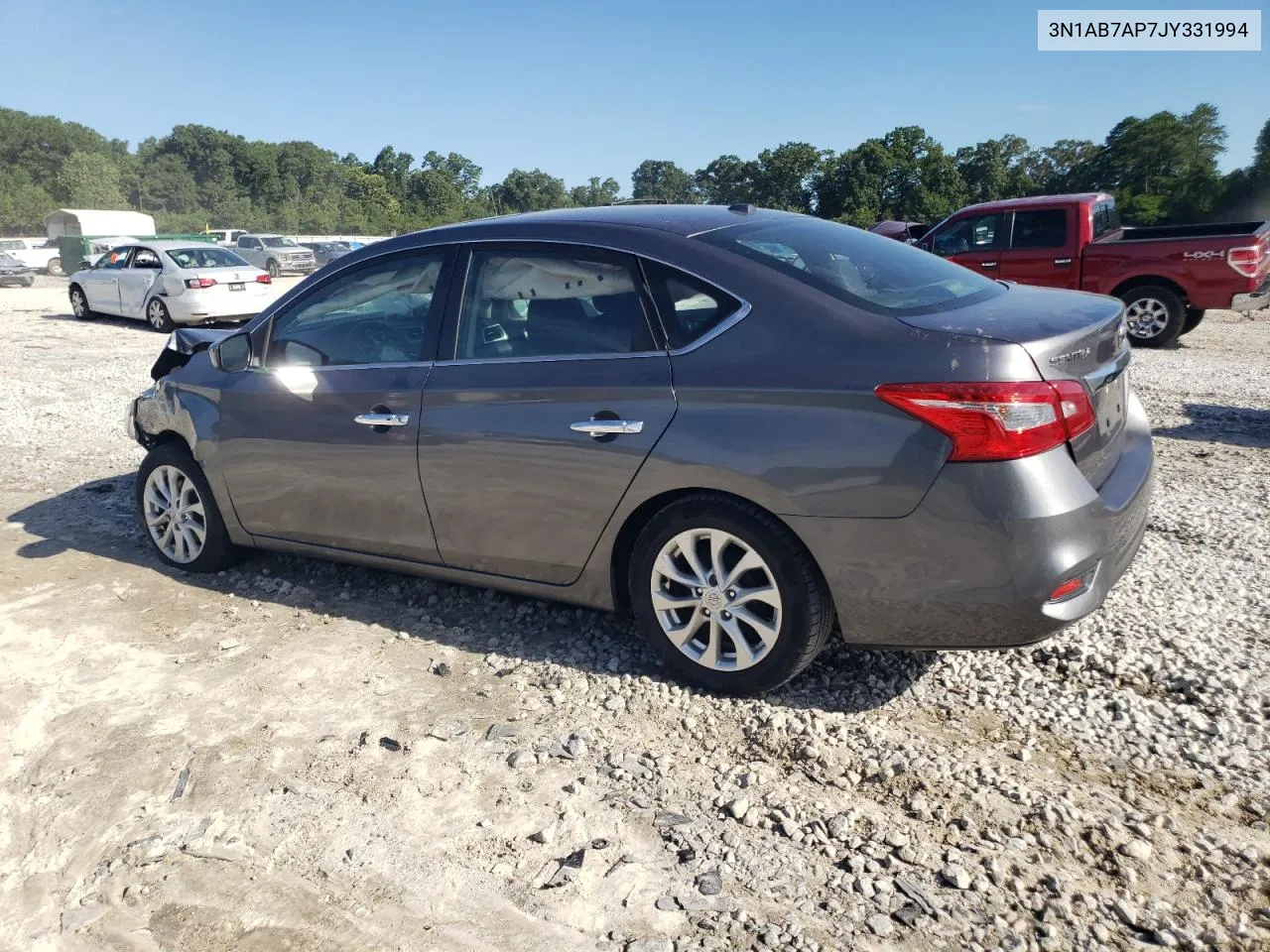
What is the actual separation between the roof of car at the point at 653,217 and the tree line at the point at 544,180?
3.68 ft

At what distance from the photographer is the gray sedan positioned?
3102 mm

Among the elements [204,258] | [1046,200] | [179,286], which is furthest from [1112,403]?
[204,258]

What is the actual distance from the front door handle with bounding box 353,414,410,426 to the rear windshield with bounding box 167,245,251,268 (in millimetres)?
14454

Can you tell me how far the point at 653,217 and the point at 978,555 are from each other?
188cm

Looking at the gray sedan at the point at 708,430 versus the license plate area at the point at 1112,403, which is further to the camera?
the license plate area at the point at 1112,403

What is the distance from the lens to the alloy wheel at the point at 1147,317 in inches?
488

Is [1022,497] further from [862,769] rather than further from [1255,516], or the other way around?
[1255,516]

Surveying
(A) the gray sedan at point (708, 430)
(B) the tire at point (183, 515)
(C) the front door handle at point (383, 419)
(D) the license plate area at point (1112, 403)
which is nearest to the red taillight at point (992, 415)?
(A) the gray sedan at point (708, 430)

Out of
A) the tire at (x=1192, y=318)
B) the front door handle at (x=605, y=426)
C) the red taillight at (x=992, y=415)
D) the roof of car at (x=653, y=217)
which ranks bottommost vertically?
the tire at (x=1192, y=318)

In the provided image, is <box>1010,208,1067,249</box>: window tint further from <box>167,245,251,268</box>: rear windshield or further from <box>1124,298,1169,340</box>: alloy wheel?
<box>167,245,251,268</box>: rear windshield

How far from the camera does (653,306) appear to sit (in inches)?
144

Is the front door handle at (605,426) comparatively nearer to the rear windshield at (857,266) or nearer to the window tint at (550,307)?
the window tint at (550,307)

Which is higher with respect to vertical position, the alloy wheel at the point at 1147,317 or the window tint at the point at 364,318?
the window tint at the point at 364,318

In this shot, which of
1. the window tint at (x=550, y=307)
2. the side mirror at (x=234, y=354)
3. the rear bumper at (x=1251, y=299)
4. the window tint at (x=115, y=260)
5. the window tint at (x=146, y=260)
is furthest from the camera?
the window tint at (x=115, y=260)
